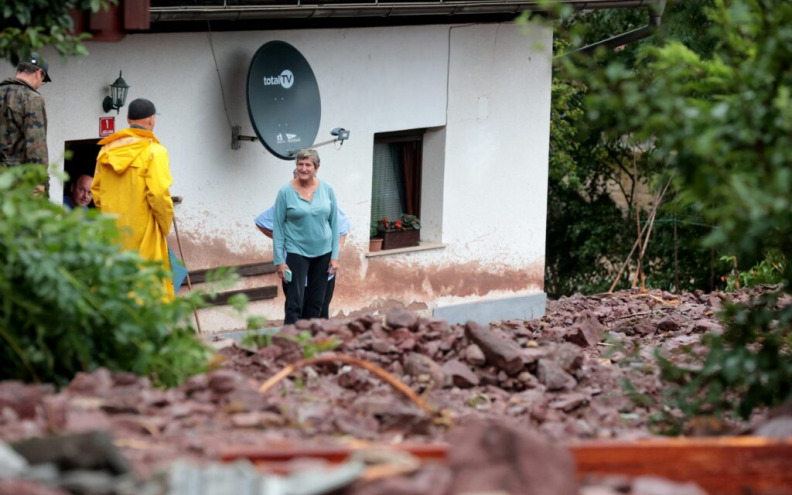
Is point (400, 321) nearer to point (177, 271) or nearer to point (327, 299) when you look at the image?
point (177, 271)

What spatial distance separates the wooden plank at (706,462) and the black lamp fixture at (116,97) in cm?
686

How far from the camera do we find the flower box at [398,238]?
14.1 m

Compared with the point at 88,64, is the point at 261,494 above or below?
below

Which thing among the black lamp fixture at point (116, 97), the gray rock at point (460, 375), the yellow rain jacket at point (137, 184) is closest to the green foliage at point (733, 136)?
the gray rock at point (460, 375)

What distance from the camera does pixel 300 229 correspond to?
1023 centimetres

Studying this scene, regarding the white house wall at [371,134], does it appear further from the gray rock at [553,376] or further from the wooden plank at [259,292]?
the gray rock at [553,376]

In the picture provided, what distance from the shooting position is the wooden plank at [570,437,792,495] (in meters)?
4.71

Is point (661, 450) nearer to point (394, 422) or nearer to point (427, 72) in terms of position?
point (394, 422)

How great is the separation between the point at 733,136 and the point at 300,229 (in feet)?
17.5

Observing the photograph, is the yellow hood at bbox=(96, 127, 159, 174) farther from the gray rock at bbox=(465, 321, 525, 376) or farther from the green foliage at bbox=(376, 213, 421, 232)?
the green foliage at bbox=(376, 213, 421, 232)

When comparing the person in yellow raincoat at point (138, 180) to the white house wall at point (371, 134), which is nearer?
the person in yellow raincoat at point (138, 180)

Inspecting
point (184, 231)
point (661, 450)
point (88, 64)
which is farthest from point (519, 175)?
point (661, 450)

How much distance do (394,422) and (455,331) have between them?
1989mm

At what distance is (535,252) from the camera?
15.7m
